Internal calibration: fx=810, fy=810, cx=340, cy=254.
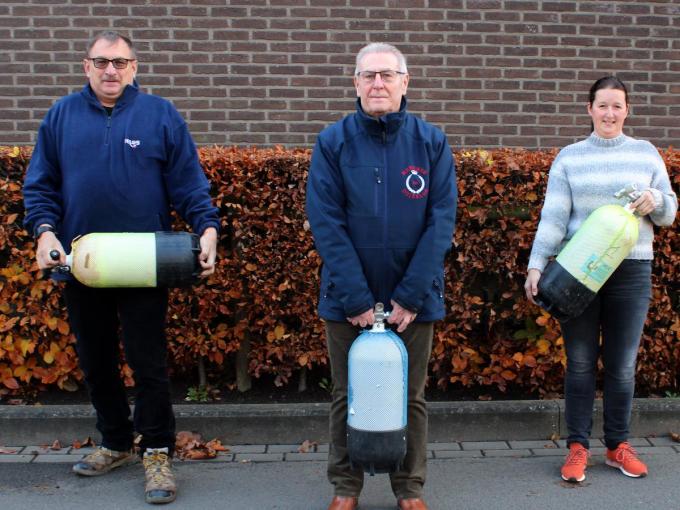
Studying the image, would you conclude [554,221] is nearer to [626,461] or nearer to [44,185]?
[626,461]

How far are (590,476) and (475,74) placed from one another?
338 centimetres

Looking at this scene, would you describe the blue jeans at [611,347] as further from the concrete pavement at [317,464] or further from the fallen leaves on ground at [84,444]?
the fallen leaves on ground at [84,444]

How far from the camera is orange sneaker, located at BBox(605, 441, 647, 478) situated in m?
3.92

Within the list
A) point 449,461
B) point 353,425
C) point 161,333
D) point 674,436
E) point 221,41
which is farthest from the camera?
point 221,41

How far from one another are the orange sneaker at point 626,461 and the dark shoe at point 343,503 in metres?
1.41

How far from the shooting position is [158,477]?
373 cm

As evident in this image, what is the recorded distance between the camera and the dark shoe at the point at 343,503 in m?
3.44

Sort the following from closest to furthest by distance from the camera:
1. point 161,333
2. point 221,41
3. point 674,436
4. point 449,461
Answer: point 161,333, point 449,461, point 674,436, point 221,41

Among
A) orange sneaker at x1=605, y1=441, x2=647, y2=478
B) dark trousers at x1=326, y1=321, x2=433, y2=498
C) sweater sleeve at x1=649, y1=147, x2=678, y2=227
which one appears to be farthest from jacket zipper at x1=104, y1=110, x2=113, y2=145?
orange sneaker at x1=605, y1=441, x2=647, y2=478

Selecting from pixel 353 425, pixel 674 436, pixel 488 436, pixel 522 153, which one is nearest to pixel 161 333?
pixel 353 425

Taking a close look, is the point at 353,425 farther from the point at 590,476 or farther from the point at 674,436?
the point at 674,436

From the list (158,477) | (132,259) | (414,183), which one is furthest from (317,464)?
(414,183)

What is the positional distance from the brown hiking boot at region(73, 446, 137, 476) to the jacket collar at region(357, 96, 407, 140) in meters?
2.08

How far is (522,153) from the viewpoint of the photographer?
15.5ft
